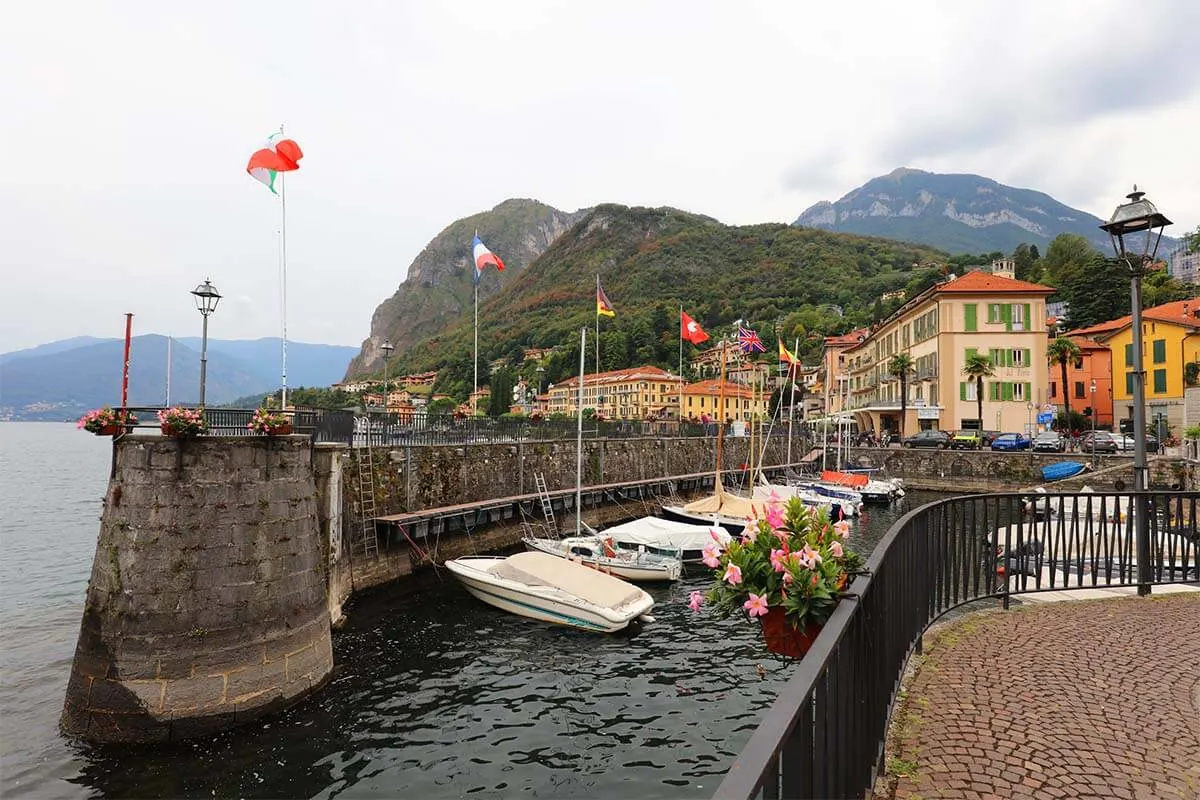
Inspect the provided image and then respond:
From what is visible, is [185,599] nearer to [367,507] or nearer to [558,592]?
[558,592]

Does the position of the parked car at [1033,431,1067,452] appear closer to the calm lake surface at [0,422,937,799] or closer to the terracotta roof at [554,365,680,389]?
the calm lake surface at [0,422,937,799]

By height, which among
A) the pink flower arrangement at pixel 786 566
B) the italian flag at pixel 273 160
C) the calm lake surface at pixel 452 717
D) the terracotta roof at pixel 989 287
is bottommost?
the calm lake surface at pixel 452 717

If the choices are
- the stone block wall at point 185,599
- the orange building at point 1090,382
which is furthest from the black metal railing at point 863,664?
the orange building at point 1090,382

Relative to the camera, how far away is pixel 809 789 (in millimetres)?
2287

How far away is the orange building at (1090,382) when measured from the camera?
221 feet

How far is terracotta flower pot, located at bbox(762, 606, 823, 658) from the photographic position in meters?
4.05

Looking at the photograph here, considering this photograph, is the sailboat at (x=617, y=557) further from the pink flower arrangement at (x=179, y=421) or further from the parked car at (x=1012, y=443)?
the parked car at (x=1012, y=443)

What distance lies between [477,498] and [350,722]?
49.8 feet

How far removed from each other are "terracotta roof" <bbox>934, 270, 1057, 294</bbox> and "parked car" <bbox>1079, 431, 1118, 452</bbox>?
12.7 m

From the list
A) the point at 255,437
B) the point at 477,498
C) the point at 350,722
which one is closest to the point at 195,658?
the point at 350,722

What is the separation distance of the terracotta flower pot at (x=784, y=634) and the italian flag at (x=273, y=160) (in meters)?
16.1

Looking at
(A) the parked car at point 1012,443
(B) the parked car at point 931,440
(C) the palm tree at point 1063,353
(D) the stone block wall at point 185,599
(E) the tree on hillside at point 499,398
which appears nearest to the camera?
(D) the stone block wall at point 185,599

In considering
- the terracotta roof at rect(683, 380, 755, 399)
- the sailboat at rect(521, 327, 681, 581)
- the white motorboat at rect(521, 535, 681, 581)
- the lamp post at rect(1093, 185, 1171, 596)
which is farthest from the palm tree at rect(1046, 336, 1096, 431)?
the lamp post at rect(1093, 185, 1171, 596)

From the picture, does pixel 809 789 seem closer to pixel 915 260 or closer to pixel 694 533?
pixel 694 533
